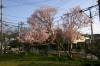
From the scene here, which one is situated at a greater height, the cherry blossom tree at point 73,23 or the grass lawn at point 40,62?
the cherry blossom tree at point 73,23

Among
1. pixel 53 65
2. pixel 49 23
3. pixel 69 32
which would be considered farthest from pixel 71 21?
pixel 53 65

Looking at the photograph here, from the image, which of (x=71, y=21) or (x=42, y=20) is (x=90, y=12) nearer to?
(x=71, y=21)

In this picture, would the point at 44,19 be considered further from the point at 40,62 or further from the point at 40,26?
the point at 40,62

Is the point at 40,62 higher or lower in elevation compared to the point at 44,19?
lower

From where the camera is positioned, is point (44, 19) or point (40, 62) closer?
point (40, 62)

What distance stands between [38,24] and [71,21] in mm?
4708

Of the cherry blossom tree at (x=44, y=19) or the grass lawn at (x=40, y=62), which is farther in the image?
the cherry blossom tree at (x=44, y=19)

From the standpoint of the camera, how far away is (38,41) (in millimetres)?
26562

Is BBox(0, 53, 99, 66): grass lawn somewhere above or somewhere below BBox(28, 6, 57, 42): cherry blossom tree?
below

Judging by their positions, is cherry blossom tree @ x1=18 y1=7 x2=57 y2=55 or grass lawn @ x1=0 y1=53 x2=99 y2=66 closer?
grass lawn @ x1=0 y1=53 x2=99 y2=66

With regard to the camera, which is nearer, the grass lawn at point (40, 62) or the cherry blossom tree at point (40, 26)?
the grass lawn at point (40, 62)

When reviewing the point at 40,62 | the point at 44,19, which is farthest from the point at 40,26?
the point at 40,62

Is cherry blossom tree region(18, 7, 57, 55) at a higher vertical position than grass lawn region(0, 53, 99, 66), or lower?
higher

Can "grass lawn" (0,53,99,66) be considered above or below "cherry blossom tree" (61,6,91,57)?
below
